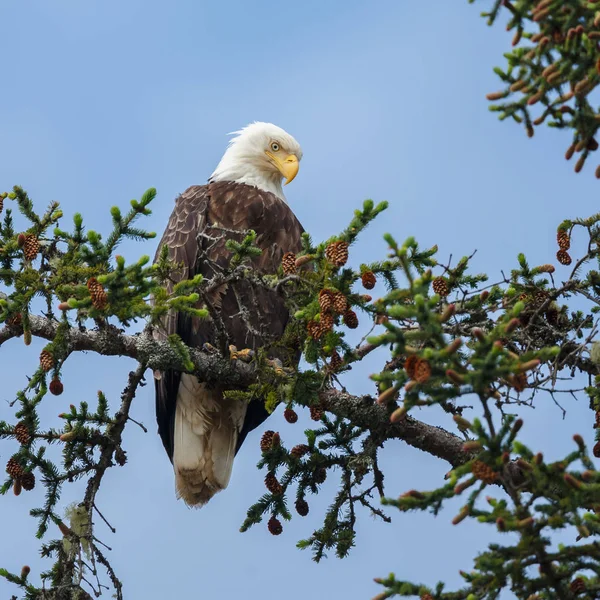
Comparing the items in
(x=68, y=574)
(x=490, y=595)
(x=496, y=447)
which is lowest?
(x=490, y=595)

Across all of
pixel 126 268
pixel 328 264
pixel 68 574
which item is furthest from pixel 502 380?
pixel 68 574

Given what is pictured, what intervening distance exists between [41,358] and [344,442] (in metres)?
1.57

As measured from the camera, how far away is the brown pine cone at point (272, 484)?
197 inches

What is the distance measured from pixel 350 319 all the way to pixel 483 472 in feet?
4.10

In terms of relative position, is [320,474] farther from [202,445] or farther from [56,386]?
[202,445]

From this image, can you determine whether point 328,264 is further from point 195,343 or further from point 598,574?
point 195,343

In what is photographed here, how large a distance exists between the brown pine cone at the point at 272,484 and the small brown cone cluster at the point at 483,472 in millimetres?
2104

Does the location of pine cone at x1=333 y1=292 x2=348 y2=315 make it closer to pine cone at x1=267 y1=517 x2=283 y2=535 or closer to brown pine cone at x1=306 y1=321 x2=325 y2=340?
brown pine cone at x1=306 y1=321 x2=325 y2=340

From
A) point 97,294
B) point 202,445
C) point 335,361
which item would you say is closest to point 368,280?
point 335,361

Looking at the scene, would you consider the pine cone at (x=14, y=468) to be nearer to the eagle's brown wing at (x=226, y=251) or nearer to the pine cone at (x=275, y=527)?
the pine cone at (x=275, y=527)

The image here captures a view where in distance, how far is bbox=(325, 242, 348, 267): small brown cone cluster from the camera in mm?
3979

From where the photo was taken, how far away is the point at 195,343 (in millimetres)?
6176

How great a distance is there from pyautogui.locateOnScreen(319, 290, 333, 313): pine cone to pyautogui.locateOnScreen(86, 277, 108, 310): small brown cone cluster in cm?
82

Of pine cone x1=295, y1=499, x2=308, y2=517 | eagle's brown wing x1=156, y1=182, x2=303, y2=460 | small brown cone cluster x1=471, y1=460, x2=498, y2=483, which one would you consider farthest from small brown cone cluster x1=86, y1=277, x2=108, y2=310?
eagle's brown wing x1=156, y1=182, x2=303, y2=460
